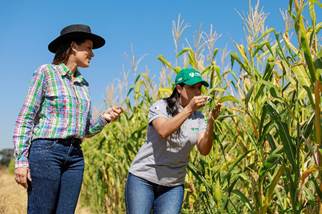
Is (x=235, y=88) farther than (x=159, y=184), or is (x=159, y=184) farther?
(x=235, y=88)

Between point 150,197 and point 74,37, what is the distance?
0.93m

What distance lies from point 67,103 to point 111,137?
3021mm

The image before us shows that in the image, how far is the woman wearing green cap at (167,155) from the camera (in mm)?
2516

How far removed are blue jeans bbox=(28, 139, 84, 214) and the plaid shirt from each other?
42 millimetres

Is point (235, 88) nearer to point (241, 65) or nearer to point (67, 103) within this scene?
point (241, 65)

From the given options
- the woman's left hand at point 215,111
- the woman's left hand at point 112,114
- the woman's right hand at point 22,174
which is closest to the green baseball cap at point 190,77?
the woman's left hand at point 215,111

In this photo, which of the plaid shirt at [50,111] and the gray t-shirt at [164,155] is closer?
the plaid shirt at [50,111]

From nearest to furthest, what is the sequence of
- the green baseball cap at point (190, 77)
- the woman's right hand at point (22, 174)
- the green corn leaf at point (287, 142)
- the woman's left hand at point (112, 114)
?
the green corn leaf at point (287, 142), the woman's right hand at point (22, 174), the green baseball cap at point (190, 77), the woman's left hand at point (112, 114)

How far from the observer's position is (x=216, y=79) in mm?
3045

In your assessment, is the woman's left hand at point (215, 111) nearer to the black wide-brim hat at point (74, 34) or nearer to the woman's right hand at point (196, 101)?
the woman's right hand at point (196, 101)

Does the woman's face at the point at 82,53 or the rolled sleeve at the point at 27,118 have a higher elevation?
the woman's face at the point at 82,53

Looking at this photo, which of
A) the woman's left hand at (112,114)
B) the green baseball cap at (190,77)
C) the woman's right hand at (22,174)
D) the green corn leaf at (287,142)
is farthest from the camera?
the woman's left hand at (112,114)

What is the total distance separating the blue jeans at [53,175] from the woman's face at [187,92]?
1.97 feet

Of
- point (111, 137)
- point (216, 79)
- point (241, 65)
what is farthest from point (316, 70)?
point (111, 137)
